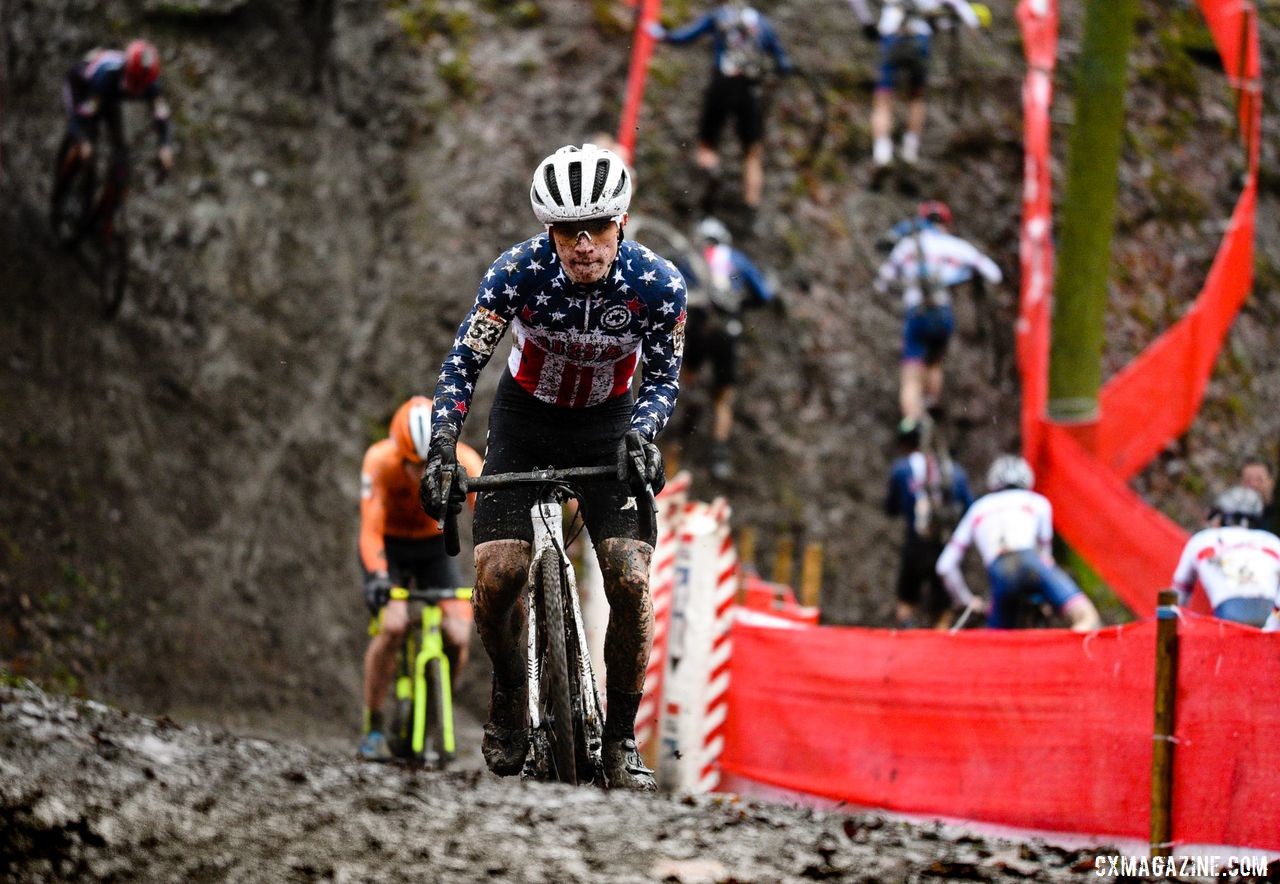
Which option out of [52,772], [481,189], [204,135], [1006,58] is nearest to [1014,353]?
[1006,58]

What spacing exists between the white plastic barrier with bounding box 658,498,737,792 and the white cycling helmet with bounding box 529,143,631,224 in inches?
213

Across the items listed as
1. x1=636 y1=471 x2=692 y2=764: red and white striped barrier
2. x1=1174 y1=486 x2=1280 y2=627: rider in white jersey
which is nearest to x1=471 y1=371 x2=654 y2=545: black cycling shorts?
x1=1174 y1=486 x2=1280 y2=627: rider in white jersey

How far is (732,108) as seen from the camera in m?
17.5

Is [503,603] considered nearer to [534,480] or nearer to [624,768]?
[534,480]

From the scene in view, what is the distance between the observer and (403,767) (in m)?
8.83

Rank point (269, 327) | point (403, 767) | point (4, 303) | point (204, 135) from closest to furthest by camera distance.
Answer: point (403, 767)
point (4, 303)
point (269, 327)
point (204, 135)

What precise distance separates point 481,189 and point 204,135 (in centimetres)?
415

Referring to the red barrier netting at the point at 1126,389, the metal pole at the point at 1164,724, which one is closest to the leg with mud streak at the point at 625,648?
the metal pole at the point at 1164,724

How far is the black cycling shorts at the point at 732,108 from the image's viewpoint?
17.3 meters

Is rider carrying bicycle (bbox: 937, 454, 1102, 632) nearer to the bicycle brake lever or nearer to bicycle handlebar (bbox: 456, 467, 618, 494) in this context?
bicycle handlebar (bbox: 456, 467, 618, 494)

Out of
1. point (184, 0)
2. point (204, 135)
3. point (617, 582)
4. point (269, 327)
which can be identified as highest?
point (184, 0)

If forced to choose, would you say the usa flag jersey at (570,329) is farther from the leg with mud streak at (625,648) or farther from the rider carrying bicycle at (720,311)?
the rider carrying bicycle at (720,311)

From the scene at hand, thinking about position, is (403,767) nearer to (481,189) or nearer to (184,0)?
(481,189)

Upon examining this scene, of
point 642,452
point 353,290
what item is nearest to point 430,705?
point 642,452
